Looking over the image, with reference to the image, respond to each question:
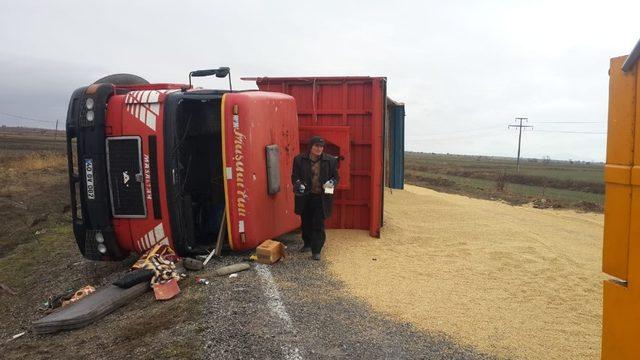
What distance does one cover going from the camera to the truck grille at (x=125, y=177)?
611 cm

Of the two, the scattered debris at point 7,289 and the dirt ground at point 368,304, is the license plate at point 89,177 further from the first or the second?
the scattered debris at point 7,289

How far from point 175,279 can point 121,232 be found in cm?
139

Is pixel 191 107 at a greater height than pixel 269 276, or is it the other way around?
pixel 191 107

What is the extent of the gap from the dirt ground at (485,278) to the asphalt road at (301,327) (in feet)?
0.90

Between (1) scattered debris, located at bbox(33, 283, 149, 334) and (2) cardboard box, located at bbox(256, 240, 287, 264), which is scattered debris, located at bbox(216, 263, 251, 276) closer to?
(2) cardboard box, located at bbox(256, 240, 287, 264)

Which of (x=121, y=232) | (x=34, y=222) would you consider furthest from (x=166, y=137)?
(x=34, y=222)

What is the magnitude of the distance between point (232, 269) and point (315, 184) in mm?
1658

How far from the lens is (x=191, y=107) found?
655cm

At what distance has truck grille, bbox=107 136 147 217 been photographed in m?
6.11

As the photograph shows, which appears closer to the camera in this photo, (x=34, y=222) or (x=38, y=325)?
(x=38, y=325)

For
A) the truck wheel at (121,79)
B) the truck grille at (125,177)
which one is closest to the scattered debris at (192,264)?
the truck grille at (125,177)

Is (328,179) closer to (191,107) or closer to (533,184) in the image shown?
(191,107)

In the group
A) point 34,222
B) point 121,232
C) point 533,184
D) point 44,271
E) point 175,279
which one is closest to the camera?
point 175,279

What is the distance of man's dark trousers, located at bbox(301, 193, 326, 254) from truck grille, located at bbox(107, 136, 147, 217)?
220 cm
